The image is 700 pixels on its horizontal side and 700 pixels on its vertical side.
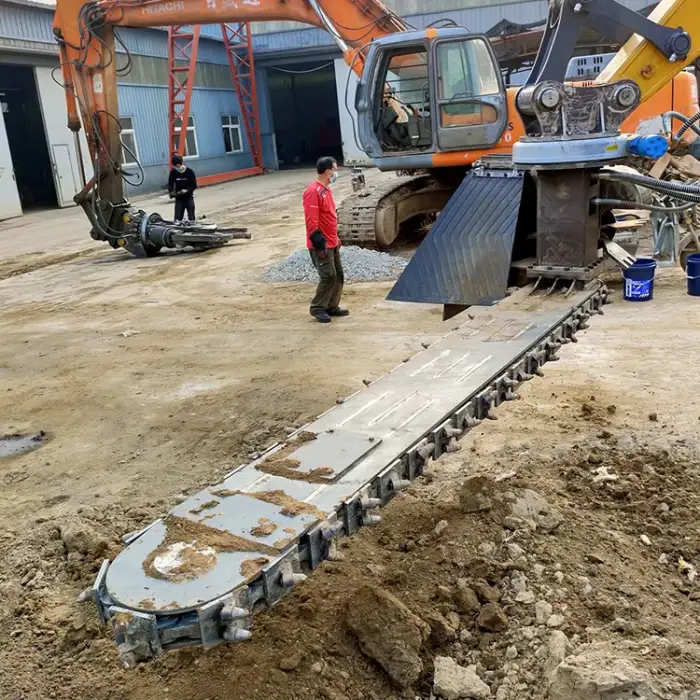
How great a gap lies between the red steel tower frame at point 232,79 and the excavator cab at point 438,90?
1464cm

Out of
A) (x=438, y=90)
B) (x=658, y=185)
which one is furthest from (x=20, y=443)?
(x=438, y=90)

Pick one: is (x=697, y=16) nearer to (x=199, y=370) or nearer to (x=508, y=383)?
(x=199, y=370)

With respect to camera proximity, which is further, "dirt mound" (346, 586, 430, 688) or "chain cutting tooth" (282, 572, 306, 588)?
"dirt mound" (346, 586, 430, 688)

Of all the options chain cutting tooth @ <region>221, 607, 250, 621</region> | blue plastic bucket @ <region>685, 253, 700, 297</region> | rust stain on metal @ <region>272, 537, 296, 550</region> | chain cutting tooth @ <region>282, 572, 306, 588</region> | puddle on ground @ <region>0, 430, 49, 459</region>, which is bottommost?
puddle on ground @ <region>0, 430, 49, 459</region>

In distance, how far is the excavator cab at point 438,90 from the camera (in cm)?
1004

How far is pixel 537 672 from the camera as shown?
2.86 m

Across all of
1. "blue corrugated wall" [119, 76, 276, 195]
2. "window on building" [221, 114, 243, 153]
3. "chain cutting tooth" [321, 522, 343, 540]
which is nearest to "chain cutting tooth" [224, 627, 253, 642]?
"chain cutting tooth" [321, 522, 343, 540]

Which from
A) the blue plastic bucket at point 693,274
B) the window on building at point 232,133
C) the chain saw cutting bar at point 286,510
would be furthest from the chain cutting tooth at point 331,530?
the window on building at point 232,133

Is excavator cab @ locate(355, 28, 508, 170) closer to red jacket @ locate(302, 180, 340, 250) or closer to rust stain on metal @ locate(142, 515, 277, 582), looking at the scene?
red jacket @ locate(302, 180, 340, 250)

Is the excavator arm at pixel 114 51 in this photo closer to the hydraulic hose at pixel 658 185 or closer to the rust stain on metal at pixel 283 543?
the hydraulic hose at pixel 658 185

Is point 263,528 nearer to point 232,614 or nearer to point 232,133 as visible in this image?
point 232,614

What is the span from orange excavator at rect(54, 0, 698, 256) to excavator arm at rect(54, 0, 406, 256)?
0.02 metres

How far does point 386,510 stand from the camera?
4059 millimetres

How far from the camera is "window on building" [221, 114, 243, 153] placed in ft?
96.9
